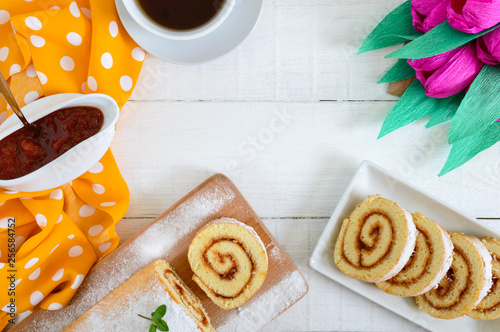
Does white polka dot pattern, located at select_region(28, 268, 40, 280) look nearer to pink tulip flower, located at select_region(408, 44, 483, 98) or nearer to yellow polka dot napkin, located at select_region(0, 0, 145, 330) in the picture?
yellow polka dot napkin, located at select_region(0, 0, 145, 330)

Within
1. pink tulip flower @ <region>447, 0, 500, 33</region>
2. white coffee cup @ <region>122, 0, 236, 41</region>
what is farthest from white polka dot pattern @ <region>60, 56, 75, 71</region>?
pink tulip flower @ <region>447, 0, 500, 33</region>

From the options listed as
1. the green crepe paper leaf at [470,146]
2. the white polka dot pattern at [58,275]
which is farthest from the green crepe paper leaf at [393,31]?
the white polka dot pattern at [58,275]

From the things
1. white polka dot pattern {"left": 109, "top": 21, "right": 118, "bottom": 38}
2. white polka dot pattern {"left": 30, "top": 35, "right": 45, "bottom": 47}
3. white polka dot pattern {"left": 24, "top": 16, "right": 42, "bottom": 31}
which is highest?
white polka dot pattern {"left": 109, "top": 21, "right": 118, "bottom": 38}

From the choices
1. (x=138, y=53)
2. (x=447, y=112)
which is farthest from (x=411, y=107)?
(x=138, y=53)

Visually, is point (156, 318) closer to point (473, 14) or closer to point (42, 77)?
point (42, 77)

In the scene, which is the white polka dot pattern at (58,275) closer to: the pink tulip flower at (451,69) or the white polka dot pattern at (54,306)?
the white polka dot pattern at (54,306)

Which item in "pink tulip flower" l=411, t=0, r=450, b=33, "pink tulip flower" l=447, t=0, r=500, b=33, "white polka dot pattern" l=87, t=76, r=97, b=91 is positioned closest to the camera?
"pink tulip flower" l=447, t=0, r=500, b=33
